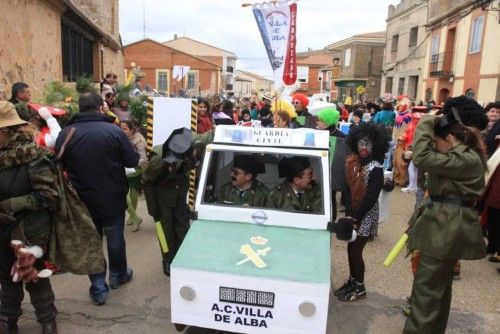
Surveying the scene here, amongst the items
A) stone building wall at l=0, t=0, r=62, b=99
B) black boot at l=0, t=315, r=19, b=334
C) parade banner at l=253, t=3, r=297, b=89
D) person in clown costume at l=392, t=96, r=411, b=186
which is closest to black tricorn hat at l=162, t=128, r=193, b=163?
black boot at l=0, t=315, r=19, b=334

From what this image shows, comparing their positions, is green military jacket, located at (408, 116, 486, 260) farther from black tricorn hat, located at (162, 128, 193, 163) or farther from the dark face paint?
black tricorn hat, located at (162, 128, 193, 163)

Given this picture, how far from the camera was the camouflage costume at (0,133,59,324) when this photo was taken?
3180 mm

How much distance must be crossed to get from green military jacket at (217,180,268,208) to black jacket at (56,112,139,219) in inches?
36.9

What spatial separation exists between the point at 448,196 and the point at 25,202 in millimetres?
3076

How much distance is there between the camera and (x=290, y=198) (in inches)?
146

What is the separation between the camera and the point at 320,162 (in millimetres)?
3543

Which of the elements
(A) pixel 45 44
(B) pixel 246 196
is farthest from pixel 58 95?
(B) pixel 246 196

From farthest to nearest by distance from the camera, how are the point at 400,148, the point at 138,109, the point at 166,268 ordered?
the point at 138,109, the point at 400,148, the point at 166,268

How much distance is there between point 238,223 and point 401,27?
2766 cm

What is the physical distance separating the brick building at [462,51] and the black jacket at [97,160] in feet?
39.8

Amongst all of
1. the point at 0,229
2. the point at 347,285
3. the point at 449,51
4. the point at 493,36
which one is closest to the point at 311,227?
Answer: the point at 347,285

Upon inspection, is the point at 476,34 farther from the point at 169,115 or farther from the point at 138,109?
the point at 169,115

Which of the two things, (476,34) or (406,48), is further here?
(406,48)

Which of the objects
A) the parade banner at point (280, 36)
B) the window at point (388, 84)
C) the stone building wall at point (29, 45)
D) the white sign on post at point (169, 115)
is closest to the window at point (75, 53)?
the stone building wall at point (29, 45)
